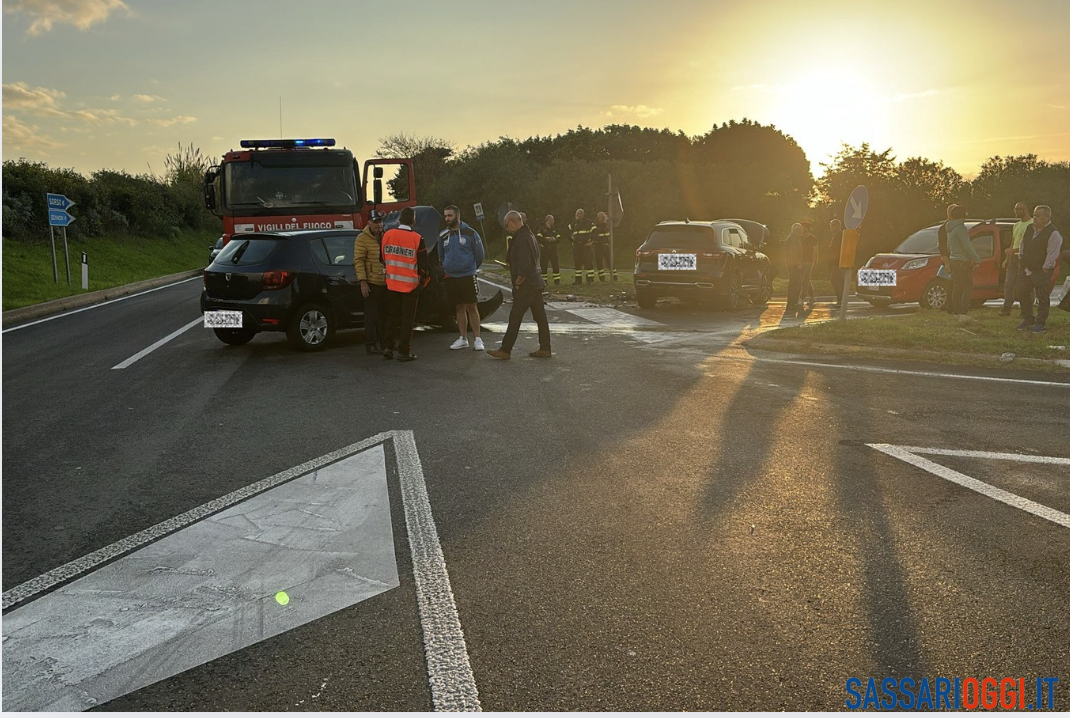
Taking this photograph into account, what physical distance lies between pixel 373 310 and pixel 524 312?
1926 mm

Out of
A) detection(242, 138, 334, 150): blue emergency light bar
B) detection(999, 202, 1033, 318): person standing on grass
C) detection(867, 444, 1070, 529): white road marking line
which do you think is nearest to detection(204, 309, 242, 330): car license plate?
detection(242, 138, 334, 150): blue emergency light bar

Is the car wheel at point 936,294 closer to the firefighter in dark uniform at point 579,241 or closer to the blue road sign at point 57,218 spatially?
the firefighter in dark uniform at point 579,241

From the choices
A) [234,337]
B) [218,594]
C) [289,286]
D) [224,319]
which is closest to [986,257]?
[289,286]

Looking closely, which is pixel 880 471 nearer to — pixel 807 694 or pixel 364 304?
pixel 807 694

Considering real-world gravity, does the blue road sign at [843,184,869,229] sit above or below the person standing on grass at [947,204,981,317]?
above

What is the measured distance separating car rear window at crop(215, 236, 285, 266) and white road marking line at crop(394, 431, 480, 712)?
690cm

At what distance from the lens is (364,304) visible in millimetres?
11555

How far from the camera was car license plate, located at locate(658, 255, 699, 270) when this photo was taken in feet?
56.1

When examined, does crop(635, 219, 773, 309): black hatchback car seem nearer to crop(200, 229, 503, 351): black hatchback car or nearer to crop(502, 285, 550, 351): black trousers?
crop(502, 285, 550, 351): black trousers

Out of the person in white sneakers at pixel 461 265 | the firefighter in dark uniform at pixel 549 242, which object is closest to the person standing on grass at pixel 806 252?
the firefighter in dark uniform at pixel 549 242

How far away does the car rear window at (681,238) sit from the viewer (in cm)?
1716

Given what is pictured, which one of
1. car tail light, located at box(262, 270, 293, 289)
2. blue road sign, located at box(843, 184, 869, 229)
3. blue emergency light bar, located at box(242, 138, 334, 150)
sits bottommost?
car tail light, located at box(262, 270, 293, 289)

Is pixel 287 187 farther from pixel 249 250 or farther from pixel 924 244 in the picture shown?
pixel 924 244

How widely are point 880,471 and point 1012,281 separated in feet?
38.7
